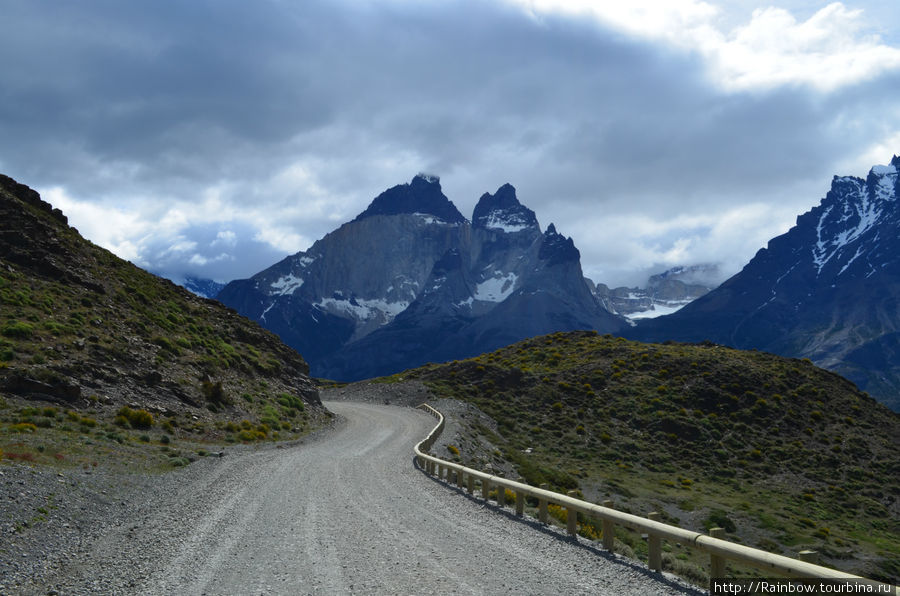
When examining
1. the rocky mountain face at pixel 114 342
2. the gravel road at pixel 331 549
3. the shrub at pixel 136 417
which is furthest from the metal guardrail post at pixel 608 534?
the rocky mountain face at pixel 114 342

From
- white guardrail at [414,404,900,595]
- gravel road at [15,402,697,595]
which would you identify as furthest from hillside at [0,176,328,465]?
white guardrail at [414,404,900,595]

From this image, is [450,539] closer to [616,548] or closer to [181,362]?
[616,548]

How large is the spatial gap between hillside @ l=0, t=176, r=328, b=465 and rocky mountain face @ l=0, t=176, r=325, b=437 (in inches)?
3.7

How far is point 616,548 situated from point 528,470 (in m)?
27.0

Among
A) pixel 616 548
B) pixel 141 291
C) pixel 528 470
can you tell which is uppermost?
pixel 141 291

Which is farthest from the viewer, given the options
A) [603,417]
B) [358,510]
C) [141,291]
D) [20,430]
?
[603,417]

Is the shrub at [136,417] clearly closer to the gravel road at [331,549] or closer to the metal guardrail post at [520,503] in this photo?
the gravel road at [331,549]

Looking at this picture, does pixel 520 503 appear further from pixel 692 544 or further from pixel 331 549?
pixel 692 544

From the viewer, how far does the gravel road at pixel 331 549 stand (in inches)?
347

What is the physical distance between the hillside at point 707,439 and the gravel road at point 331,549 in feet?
58.6

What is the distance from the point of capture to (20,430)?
819 inches

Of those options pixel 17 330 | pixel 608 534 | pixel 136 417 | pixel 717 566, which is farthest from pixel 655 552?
pixel 17 330

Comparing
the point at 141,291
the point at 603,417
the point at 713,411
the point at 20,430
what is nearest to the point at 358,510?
the point at 20,430

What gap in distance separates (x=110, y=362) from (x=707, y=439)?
1856 inches
